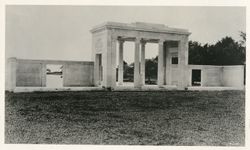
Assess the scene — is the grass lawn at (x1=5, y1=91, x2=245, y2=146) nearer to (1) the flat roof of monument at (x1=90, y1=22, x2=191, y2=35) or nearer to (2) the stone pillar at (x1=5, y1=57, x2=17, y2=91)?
(2) the stone pillar at (x1=5, y1=57, x2=17, y2=91)

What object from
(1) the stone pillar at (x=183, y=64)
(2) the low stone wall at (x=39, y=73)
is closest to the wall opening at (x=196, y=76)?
(1) the stone pillar at (x=183, y=64)

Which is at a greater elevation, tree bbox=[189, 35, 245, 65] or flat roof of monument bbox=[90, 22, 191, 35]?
flat roof of monument bbox=[90, 22, 191, 35]

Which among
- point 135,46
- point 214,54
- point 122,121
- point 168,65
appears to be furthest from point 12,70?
point 214,54

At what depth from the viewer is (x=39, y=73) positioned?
Answer: 35188 mm

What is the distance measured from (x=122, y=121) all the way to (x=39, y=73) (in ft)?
61.4

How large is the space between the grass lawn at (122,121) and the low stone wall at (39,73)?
8.91 m

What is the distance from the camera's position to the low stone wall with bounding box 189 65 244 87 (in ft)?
144

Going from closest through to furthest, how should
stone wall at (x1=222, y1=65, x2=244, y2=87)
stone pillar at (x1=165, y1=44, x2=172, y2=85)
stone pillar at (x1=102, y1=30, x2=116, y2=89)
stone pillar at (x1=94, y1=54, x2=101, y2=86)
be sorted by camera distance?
stone pillar at (x1=102, y1=30, x2=116, y2=89) < stone pillar at (x1=94, y1=54, x2=101, y2=86) < stone wall at (x1=222, y1=65, x2=244, y2=87) < stone pillar at (x1=165, y1=44, x2=172, y2=85)

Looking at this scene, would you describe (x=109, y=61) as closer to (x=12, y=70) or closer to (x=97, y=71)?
(x=97, y=71)

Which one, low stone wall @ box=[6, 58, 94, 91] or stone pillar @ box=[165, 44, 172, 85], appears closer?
low stone wall @ box=[6, 58, 94, 91]

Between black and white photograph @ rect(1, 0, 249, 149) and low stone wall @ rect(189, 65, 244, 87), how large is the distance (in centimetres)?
12

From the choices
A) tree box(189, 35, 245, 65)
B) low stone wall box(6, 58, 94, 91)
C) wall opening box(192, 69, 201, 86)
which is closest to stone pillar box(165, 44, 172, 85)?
wall opening box(192, 69, 201, 86)

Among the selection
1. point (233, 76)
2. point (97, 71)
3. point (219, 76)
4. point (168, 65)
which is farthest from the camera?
point (219, 76)

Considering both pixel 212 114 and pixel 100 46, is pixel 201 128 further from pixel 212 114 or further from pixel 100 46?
pixel 100 46
